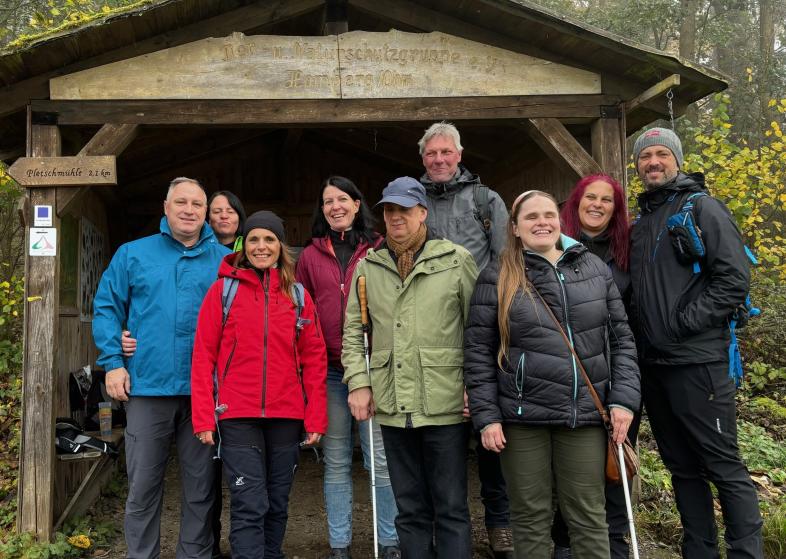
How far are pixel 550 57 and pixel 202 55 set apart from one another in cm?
269

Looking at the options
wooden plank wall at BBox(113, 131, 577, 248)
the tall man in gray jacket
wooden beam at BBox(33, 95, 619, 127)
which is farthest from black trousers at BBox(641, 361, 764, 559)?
wooden plank wall at BBox(113, 131, 577, 248)

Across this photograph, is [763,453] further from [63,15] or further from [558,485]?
[63,15]

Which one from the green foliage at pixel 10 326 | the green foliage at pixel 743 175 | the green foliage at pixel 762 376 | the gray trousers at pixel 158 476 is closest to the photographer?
the gray trousers at pixel 158 476

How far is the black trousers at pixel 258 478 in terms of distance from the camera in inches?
141

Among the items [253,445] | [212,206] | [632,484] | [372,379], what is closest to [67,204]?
[212,206]

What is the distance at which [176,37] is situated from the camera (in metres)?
5.00

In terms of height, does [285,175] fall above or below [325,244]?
above

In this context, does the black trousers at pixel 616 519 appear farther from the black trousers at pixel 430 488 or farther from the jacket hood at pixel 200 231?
the jacket hood at pixel 200 231

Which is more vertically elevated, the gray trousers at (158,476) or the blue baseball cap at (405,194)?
the blue baseball cap at (405,194)

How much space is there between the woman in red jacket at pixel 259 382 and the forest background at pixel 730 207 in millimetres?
2032

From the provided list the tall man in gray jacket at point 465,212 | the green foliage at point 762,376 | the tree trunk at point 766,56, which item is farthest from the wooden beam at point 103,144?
the tree trunk at point 766,56

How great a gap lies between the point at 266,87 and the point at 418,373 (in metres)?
2.78

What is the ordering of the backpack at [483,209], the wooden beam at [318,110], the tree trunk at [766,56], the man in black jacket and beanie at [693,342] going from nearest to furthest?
the man in black jacket and beanie at [693,342]
the backpack at [483,209]
the wooden beam at [318,110]
the tree trunk at [766,56]

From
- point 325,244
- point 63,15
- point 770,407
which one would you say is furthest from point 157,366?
point 63,15
